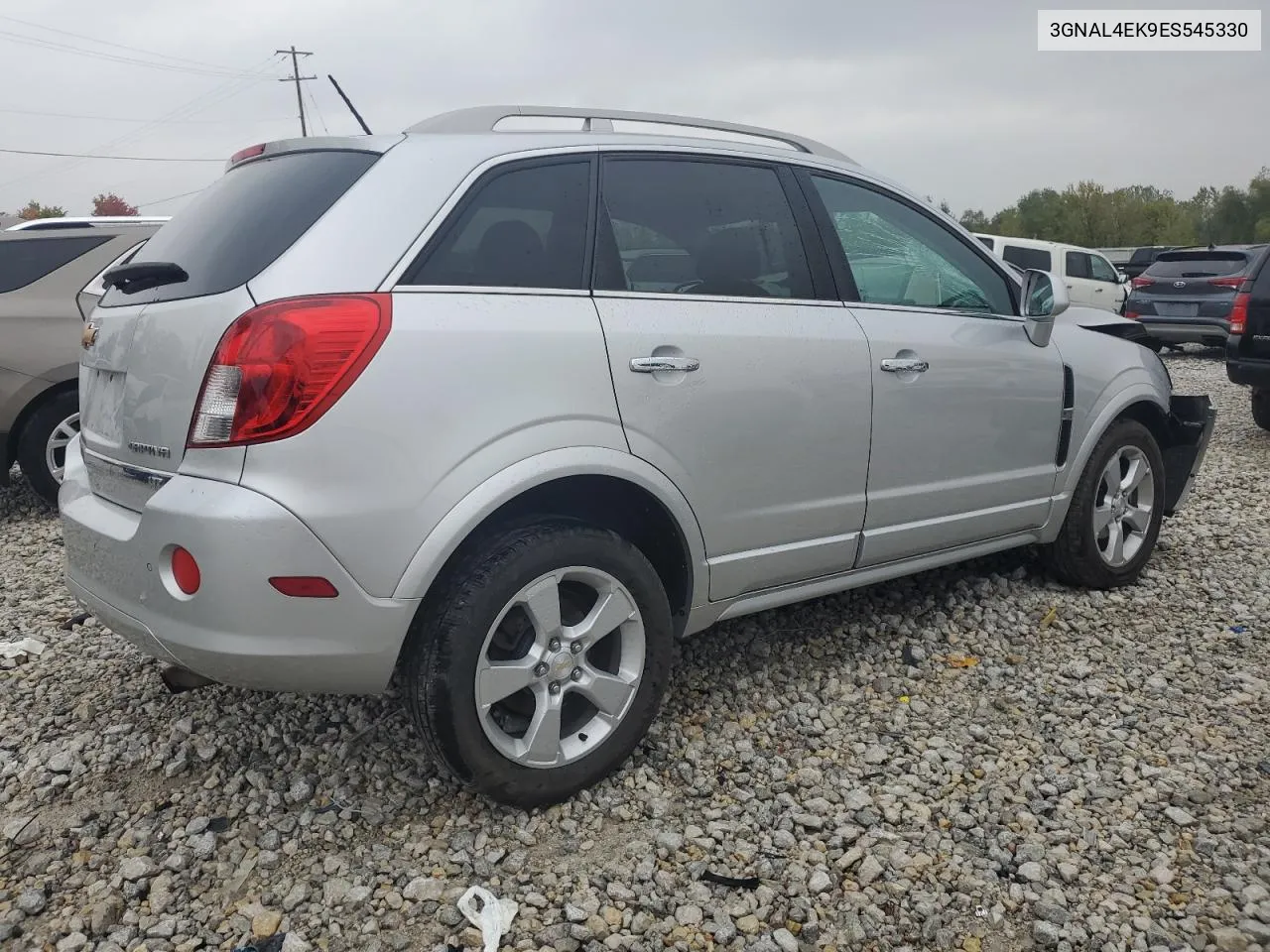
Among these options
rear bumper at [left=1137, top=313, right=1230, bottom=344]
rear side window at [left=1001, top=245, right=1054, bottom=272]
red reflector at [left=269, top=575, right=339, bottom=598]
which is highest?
rear side window at [left=1001, top=245, right=1054, bottom=272]

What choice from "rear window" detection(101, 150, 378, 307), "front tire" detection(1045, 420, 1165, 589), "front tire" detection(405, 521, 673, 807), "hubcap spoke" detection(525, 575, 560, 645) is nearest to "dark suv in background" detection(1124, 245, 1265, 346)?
"front tire" detection(1045, 420, 1165, 589)

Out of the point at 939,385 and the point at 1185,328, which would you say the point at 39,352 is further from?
the point at 1185,328

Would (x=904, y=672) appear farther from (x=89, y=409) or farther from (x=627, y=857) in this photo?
(x=89, y=409)

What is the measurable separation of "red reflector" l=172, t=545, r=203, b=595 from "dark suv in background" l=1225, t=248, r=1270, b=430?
820 centimetres

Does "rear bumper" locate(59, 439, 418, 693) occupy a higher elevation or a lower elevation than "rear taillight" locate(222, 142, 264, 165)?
lower

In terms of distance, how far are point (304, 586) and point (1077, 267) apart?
17.5 metres

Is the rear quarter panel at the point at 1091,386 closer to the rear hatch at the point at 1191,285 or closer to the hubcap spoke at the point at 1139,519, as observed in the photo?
the hubcap spoke at the point at 1139,519

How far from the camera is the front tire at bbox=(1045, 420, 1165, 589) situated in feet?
14.1

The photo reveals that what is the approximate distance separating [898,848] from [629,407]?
4.45 feet

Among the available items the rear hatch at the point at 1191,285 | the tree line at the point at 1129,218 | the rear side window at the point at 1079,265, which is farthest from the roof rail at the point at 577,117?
the tree line at the point at 1129,218

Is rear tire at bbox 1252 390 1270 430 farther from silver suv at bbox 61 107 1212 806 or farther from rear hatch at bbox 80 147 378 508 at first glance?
rear hatch at bbox 80 147 378 508

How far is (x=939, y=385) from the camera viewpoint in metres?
3.54

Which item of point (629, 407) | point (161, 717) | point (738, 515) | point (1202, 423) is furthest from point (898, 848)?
point (1202, 423)

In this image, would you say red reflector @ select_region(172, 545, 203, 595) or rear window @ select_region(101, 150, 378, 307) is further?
rear window @ select_region(101, 150, 378, 307)
